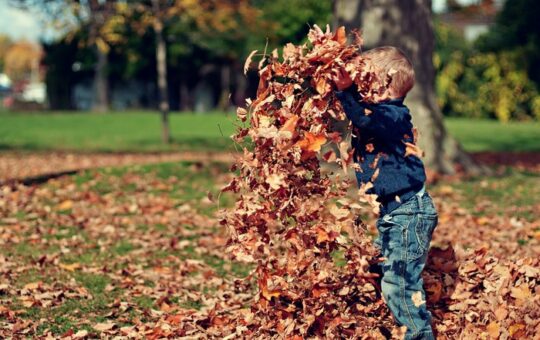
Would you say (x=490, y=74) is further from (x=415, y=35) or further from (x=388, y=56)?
(x=388, y=56)

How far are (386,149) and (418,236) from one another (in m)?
0.49

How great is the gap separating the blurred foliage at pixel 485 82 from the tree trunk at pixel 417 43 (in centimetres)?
2232

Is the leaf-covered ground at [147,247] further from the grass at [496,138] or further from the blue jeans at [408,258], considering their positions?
the grass at [496,138]

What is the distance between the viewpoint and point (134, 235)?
8438mm

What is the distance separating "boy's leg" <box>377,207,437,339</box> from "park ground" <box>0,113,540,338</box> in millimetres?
933

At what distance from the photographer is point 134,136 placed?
78.8 ft

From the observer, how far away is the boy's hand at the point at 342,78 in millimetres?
4127

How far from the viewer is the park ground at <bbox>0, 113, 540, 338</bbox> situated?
565 centimetres

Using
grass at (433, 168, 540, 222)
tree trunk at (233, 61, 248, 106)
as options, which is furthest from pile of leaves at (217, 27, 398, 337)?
tree trunk at (233, 61, 248, 106)

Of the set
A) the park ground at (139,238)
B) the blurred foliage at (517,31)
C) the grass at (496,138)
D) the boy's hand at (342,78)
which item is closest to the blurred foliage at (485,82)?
the blurred foliage at (517,31)

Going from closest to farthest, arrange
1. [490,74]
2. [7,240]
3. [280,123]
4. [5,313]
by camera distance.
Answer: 1. [280,123]
2. [5,313]
3. [7,240]
4. [490,74]

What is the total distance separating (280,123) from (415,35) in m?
8.21

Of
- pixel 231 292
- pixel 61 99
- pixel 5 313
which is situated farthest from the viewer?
pixel 61 99

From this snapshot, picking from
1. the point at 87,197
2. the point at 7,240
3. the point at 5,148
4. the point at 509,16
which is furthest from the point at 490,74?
the point at 7,240
